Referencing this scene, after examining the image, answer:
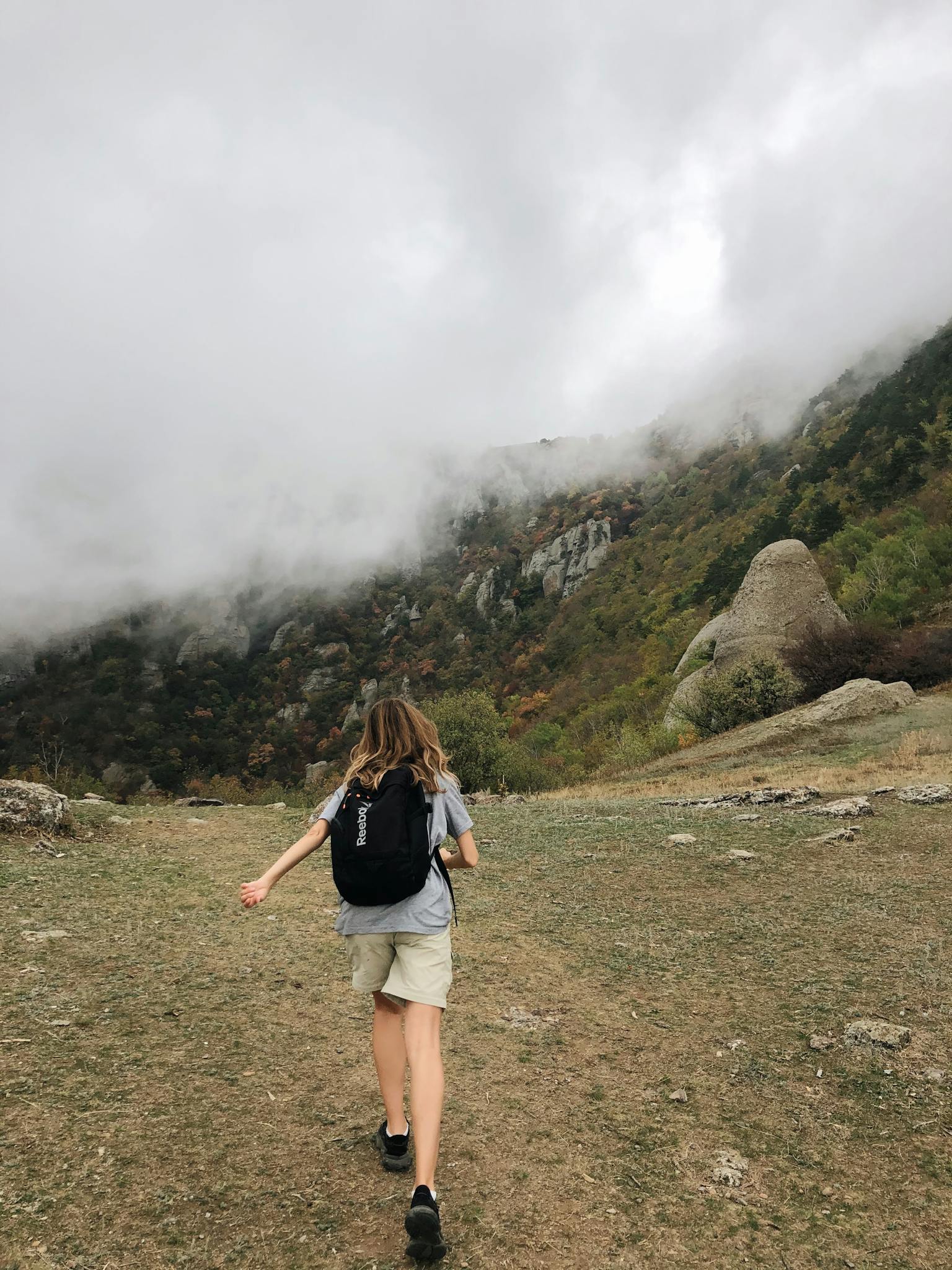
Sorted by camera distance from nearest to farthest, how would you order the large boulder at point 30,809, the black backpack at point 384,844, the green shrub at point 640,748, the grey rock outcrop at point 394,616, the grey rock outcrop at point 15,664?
the black backpack at point 384,844
the large boulder at point 30,809
the green shrub at point 640,748
the grey rock outcrop at point 15,664
the grey rock outcrop at point 394,616

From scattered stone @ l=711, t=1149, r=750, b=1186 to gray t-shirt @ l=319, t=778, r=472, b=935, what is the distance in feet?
6.13

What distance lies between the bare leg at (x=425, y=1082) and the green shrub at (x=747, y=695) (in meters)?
29.7

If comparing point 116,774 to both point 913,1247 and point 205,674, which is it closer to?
point 205,674

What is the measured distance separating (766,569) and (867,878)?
32.7 meters

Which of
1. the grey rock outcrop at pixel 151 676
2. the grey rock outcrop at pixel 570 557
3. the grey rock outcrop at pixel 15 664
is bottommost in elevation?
the grey rock outcrop at pixel 151 676

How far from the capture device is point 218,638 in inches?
5177

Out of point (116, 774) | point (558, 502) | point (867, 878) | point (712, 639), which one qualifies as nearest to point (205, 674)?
point (116, 774)

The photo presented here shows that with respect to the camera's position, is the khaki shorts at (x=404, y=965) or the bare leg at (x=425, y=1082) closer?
the bare leg at (x=425, y=1082)

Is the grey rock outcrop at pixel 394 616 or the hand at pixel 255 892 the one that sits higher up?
the grey rock outcrop at pixel 394 616

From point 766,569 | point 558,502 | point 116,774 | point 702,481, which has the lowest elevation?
point 116,774

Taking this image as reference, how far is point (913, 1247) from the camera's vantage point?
2.94 meters

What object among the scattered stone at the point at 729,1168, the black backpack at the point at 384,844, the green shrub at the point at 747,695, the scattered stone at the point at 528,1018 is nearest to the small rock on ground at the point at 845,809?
the scattered stone at the point at 528,1018

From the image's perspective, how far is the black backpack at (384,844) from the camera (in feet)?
10.4

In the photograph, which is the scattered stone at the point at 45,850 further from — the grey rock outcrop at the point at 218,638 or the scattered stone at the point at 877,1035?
the grey rock outcrop at the point at 218,638
